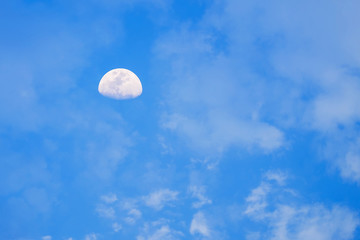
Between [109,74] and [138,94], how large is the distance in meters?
3.13

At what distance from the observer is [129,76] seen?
90.8 ft

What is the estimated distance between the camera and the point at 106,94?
27.4 m

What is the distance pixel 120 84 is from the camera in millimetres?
27125

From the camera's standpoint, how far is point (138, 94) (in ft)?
93.1

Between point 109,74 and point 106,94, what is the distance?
6.36ft

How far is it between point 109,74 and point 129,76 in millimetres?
1868

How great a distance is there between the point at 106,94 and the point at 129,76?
258cm

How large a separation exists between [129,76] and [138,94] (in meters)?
1.84

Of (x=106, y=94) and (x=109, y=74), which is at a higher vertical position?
(x=109, y=74)

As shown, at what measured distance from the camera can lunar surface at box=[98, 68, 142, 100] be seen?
2692 cm

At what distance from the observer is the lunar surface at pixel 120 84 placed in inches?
1060
